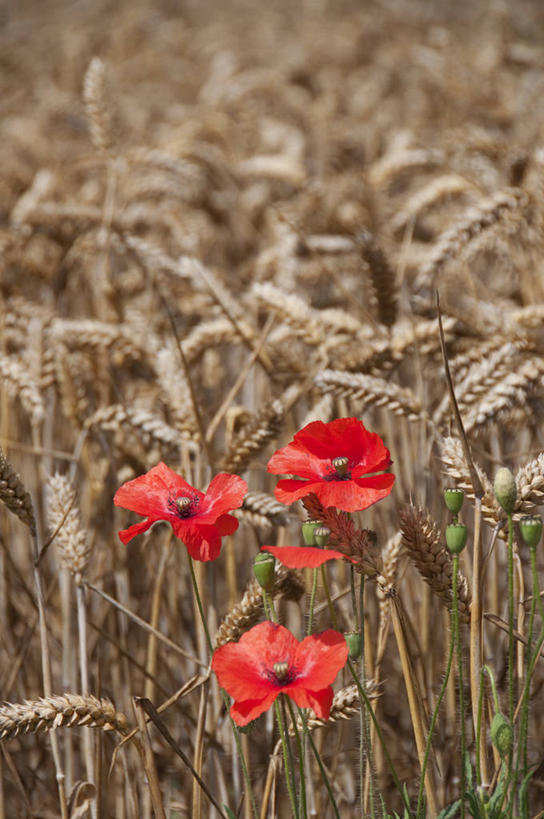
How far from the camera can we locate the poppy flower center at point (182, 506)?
84 cm

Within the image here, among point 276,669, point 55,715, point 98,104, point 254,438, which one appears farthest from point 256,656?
point 98,104

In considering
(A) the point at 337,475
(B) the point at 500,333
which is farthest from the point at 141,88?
(A) the point at 337,475

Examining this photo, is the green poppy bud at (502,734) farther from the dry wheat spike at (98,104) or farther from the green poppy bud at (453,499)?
the dry wheat spike at (98,104)

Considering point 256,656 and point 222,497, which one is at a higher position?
point 222,497

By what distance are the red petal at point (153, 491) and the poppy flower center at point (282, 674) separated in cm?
18

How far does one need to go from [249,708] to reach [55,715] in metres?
0.26

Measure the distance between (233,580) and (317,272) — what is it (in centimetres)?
130

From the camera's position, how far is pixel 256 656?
29.6 inches

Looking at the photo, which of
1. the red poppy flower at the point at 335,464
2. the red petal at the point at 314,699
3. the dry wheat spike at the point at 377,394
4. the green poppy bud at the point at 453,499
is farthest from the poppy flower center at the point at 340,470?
the dry wheat spike at the point at 377,394

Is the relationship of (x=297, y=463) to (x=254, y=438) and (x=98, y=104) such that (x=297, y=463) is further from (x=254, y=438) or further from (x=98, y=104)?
(x=98, y=104)

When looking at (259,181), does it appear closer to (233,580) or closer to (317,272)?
(317,272)

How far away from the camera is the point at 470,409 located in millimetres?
1231

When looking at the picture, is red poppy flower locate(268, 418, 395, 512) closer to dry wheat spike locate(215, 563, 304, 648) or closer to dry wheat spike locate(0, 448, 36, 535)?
dry wheat spike locate(215, 563, 304, 648)

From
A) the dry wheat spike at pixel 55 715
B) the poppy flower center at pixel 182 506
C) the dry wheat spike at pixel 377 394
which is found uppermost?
the dry wheat spike at pixel 377 394
